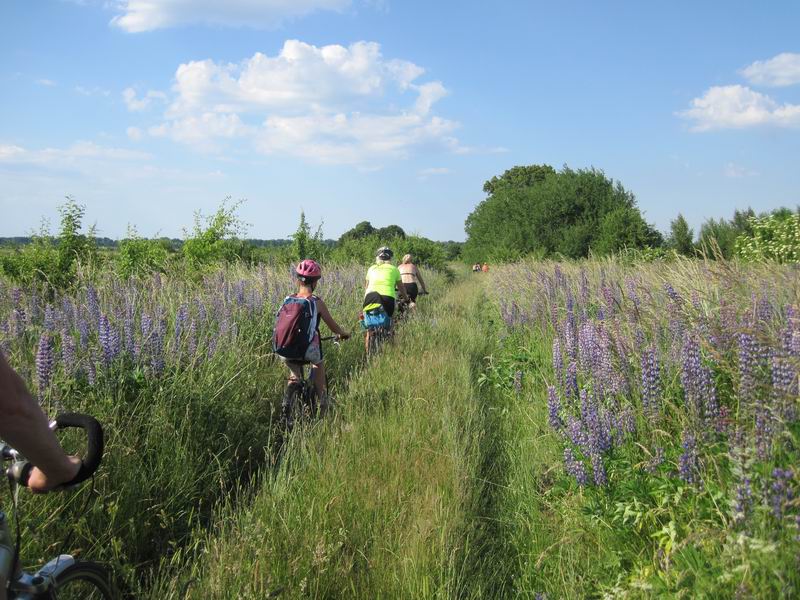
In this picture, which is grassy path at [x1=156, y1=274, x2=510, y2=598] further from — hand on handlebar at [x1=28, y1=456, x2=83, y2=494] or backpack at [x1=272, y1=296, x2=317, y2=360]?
hand on handlebar at [x1=28, y1=456, x2=83, y2=494]

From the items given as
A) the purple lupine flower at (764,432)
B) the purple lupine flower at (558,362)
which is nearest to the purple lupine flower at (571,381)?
the purple lupine flower at (558,362)

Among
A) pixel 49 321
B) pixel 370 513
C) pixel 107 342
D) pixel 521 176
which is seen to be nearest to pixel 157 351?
pixel 107 342

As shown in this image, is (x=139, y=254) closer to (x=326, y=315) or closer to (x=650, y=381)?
(x=326, y=315)

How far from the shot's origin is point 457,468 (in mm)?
4324

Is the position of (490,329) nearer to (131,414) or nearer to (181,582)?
(131,414)

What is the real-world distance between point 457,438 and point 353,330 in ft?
18.5

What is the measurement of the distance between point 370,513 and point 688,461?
1927 mm

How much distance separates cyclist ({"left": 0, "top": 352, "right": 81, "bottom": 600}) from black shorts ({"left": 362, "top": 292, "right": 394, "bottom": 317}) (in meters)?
7.34

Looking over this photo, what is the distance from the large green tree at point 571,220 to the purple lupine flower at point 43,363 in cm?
3240

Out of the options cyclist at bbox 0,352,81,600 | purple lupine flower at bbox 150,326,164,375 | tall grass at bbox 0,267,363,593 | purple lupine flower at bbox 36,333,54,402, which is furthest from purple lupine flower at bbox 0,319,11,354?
cyclist at bbox 0,352,81,600

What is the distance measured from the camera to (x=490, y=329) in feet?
40.8

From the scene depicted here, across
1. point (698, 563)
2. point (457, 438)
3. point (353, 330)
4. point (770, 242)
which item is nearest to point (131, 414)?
point (457, 438)

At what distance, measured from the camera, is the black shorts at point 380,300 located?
356 inches

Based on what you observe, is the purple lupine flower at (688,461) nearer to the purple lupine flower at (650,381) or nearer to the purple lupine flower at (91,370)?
the purple lupine flower at (650,381)
